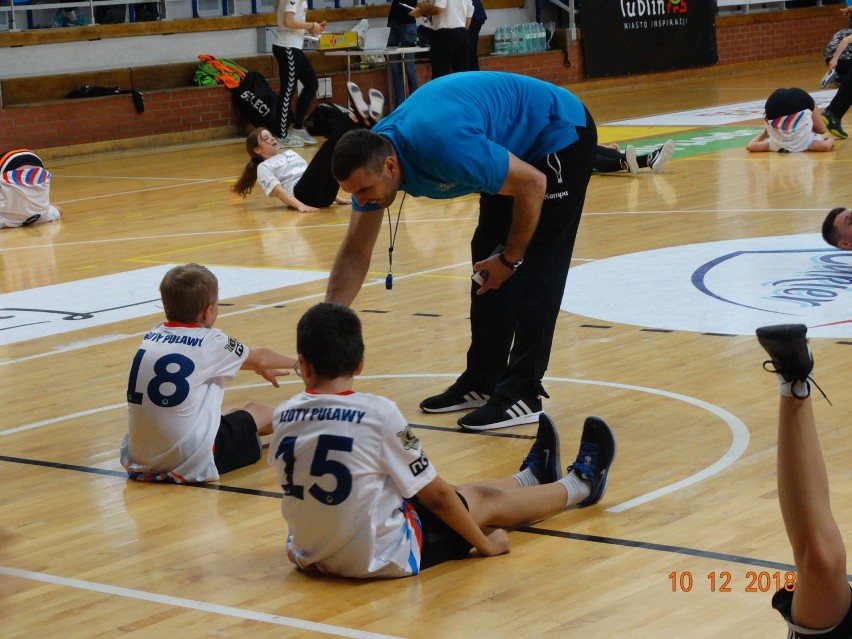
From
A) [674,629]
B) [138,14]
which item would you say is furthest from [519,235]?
[138,14]

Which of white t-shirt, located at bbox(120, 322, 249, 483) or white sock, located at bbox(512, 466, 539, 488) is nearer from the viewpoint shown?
white sock, located at bbox(512, 466, 539, 488)

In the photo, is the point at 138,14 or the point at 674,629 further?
the point at 138,14

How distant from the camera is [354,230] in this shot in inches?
195

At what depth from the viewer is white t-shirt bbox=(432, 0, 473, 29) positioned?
1658cm

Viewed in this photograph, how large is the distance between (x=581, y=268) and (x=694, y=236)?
1.16 meters

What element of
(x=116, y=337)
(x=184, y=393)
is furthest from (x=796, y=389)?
(x=116, y=337)

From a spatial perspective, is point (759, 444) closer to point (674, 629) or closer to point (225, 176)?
point (674, 629)

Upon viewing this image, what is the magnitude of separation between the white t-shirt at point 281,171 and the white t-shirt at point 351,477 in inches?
315

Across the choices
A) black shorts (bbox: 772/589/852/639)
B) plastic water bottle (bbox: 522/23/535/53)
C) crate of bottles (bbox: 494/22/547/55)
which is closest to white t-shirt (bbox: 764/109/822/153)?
crate of bottles (bbox: 494/22/547/55)

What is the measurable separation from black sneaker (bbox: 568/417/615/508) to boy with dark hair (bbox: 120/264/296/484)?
50.7 inches

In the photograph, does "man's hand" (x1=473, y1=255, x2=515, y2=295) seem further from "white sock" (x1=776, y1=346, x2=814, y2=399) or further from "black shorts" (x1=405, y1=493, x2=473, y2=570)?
"white sock" (x1=776, y1=346, x2=814, y2=399)

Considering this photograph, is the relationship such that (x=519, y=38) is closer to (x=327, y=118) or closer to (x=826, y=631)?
(x=327, y=118)

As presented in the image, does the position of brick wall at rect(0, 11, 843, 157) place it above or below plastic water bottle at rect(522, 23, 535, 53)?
below
